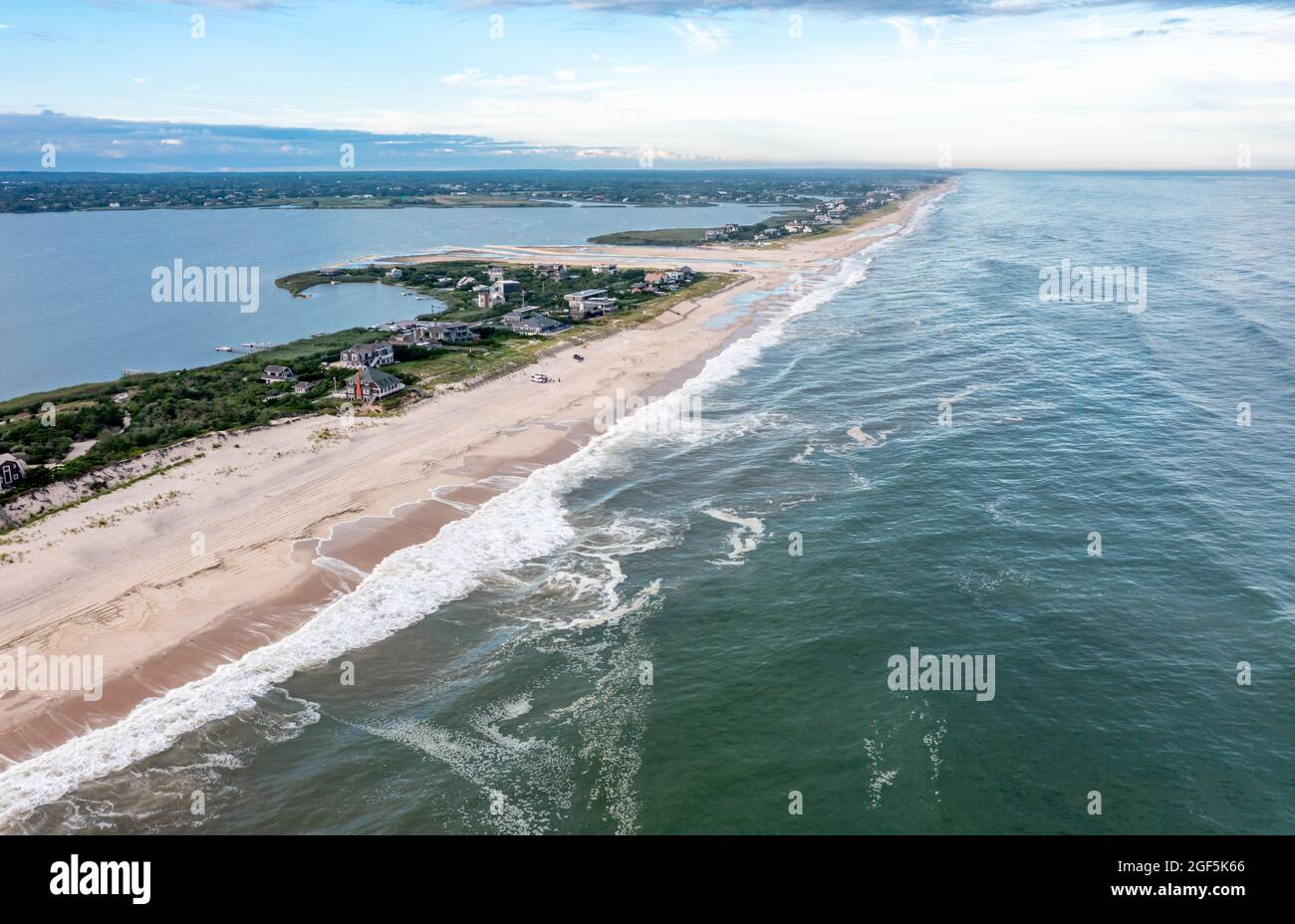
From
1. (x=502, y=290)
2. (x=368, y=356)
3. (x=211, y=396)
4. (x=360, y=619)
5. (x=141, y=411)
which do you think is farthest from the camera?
(x=502, y=290)

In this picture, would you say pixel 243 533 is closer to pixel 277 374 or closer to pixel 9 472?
pixel 9 472

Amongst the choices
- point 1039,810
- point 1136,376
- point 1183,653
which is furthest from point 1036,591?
point 1136,376

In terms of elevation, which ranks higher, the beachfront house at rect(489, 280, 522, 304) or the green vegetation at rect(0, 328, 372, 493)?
the beachfront house at rect(489, 280, 522, 304)

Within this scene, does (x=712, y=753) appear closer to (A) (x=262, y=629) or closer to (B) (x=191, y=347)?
(A) (x=262, y=629)

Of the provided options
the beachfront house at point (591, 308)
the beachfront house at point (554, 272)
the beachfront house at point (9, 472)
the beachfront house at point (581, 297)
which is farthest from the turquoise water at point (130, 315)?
the beachfront house at point (9, 472)

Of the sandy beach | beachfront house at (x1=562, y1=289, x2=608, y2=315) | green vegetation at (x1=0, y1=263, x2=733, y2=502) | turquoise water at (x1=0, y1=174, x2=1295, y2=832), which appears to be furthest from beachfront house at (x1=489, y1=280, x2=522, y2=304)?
turquoise water at (x1=0, y1=174, x2=1295, y2=832)

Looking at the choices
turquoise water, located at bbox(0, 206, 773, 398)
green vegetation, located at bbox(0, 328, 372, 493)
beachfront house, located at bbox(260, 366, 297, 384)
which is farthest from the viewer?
turquoise water, located at bbox(0, 206, 773, 398)

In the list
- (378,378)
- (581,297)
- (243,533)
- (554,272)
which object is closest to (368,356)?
(378,378)

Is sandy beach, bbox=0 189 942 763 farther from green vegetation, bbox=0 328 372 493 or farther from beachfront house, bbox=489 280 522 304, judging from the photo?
beachfront house, bbox=489 280 522 304
